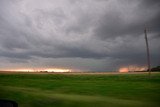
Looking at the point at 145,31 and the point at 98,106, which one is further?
the point at 145,31

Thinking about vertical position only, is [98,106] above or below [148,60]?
below

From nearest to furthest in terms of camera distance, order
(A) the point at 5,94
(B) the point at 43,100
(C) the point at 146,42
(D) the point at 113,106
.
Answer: (D) the point at 113,106 → (B) the point at 43,100 → (A) the point at 5,94 → (C) the point at 146,42

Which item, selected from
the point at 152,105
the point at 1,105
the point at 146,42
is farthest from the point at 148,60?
the point at 1,105

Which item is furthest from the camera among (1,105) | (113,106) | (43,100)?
(43,100)

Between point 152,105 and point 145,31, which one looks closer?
point 152,105

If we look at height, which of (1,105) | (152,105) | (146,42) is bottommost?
(152,105)

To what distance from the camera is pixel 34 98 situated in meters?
14.0

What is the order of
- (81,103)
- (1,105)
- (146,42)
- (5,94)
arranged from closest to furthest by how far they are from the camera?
(1,105) → (81,103) → (5,94) → (146,42)

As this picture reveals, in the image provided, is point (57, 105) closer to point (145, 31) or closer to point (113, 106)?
point (113, 106)

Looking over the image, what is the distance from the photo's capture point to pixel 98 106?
465 inches

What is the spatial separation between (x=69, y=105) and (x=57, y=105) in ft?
2.39

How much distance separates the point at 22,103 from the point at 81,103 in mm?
3960

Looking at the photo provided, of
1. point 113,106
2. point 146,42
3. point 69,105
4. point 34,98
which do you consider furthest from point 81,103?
point 146,42

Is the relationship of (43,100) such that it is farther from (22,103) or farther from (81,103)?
(81,103)
